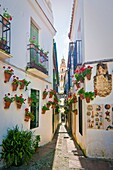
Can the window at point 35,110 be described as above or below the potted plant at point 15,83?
below

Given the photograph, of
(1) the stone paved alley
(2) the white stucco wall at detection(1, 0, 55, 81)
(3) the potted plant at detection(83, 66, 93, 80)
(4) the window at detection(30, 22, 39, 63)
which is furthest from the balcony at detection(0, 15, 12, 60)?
(1) the stone paved alley

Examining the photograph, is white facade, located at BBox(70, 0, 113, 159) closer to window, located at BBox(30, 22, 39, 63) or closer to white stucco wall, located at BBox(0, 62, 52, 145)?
window, located at BBox(30, 22, 39, 63)

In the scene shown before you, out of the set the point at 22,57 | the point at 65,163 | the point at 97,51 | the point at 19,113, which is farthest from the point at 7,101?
the point at 97,51

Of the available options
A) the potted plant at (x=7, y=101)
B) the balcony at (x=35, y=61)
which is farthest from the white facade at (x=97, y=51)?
the potted plant at (x=7, y=101)

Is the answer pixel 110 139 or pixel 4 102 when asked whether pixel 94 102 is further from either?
pixel 4 102

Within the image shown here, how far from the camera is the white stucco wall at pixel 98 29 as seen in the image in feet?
26.4

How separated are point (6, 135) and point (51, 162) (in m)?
2.16

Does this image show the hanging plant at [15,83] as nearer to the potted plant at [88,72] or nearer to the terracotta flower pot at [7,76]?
the terracotta flower pot at [7,76]

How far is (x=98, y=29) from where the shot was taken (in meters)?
8.22

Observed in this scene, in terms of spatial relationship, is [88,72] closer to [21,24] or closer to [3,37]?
[21,24]

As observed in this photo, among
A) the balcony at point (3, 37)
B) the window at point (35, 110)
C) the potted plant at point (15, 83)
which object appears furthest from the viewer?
the window at point (35, 110)

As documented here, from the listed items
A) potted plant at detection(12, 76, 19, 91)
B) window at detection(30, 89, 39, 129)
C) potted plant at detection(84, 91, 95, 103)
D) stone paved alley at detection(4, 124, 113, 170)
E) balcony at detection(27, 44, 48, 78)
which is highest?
balcony at detection(27, 44, 48, 78)

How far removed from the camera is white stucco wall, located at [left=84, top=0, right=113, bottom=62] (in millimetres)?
8055

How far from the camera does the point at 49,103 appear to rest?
1113 cm
